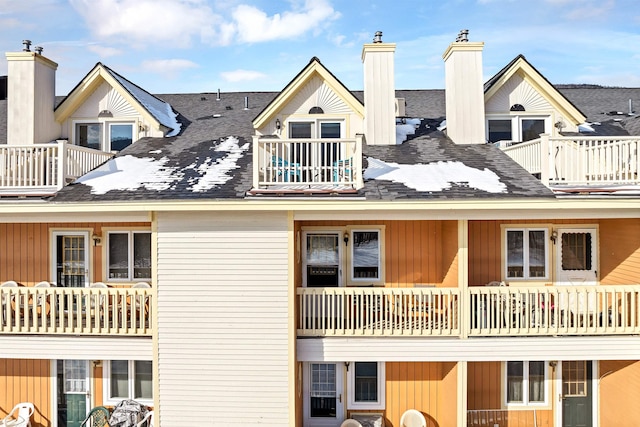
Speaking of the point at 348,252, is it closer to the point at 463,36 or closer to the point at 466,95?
the point at 466,95

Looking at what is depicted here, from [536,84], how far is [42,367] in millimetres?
14579

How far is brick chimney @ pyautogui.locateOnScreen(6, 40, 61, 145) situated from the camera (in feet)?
36.4

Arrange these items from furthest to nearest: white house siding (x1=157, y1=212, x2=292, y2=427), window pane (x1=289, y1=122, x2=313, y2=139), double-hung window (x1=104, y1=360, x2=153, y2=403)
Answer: window pane (x1=289, y1=122, x2=313, y2=139), double-hung window (x1=104, y1=360, x2=153, y2=403), white house siding (x1=157, y1=212, x2=292, y2=427)

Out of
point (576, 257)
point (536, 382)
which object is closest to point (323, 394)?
point (536, 382)

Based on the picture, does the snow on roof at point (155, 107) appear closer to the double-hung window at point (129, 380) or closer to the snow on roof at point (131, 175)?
the snow on roof at point (131, 175)

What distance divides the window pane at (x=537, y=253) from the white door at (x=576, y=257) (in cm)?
32

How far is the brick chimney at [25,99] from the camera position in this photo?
1109 cm

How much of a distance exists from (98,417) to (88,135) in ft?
23.9

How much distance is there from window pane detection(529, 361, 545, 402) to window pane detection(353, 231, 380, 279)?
4323 mm

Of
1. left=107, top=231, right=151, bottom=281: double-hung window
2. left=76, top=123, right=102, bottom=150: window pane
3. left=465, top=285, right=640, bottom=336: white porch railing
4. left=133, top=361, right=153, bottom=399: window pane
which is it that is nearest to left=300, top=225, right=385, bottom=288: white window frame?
left=465, top=285, right=640, bottom=336: white porch railing

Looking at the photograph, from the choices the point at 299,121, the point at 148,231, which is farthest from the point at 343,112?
the point at 148,231

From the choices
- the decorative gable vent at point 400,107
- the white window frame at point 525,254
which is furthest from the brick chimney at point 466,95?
the white window frame at point 525,254

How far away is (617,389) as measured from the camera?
31.5ft

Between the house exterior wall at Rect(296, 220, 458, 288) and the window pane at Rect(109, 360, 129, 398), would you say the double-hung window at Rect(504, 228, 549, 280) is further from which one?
the window pane at Rect(109, 360, 129, 398)
